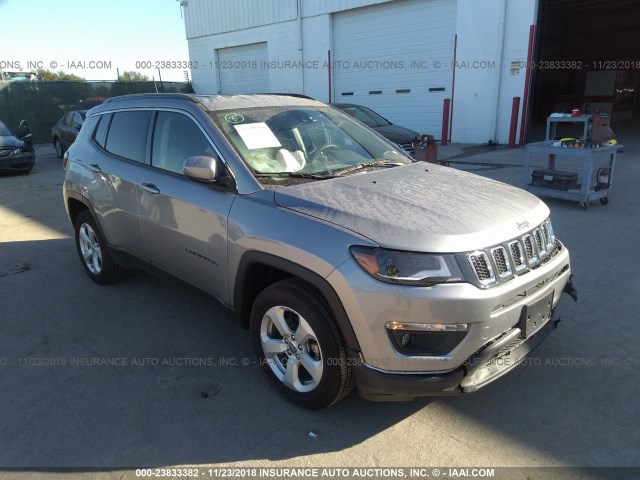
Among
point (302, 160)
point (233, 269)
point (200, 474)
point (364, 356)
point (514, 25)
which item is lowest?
point (200, 474)

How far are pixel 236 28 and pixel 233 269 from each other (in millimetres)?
21262

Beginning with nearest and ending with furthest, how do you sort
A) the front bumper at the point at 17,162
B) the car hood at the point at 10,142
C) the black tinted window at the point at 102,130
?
1. the black tinted window at the point at 102,130
2. the front bumper at the point at 17,162
3. the car hood at the point at 10,142

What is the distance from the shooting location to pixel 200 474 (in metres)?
2.45

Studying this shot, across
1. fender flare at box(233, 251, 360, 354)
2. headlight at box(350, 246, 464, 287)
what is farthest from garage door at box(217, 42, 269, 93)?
headlight at box(350, 246, 464, 287)

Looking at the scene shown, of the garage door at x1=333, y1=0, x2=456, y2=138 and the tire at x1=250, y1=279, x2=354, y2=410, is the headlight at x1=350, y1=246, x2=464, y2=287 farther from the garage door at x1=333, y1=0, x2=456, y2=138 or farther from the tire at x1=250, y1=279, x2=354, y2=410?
the garage door at x1=333, y1=0, x2=456, y2=138

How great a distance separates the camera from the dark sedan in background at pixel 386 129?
32.2 ft

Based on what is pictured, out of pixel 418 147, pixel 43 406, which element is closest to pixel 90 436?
pixel 43 406

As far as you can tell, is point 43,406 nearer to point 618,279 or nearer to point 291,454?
point 291,454

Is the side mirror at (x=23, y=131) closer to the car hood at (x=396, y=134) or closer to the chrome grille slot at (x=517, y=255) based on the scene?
the car hood at (x=396, y=134)

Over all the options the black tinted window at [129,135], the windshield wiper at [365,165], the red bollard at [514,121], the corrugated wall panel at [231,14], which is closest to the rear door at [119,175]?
the black tinted window at [129,135]

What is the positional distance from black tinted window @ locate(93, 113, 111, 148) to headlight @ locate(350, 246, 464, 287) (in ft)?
10.6

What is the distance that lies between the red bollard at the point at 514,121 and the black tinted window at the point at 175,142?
38.8 ft

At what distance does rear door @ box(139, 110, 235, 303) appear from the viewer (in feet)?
10.3

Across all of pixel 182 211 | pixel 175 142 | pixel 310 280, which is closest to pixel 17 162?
pixel 175 142
